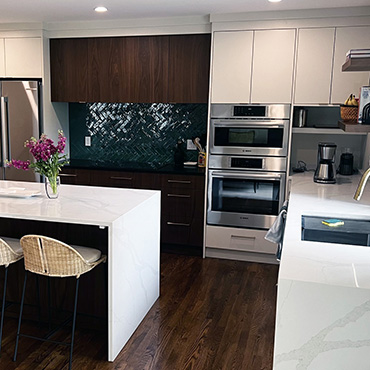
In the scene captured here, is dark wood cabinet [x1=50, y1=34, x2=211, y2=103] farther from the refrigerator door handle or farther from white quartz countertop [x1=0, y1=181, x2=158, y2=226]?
white quartz countertop [x1=0, y1=181, x2=158, y2=226]

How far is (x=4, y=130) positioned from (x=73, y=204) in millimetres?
2375

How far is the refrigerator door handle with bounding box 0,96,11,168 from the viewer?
181 inches

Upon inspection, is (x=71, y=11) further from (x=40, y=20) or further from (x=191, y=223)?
(x=191, y=223)

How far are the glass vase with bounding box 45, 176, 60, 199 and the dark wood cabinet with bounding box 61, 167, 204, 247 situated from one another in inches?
61.1

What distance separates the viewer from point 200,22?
4.13 m

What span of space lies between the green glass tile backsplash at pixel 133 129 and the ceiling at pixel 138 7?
1.09 meters

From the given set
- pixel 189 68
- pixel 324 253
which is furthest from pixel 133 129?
pixel 324 253

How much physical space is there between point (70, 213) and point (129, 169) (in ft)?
6.45

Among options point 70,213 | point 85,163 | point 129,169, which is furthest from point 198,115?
point 70,213

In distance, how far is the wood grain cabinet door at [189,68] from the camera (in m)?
4.23

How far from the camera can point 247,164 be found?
412 cm

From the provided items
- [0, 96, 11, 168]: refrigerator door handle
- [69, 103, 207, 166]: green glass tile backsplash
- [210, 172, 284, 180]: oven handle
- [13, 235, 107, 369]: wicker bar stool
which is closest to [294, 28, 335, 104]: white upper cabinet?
[210, 172, 284, 180]: oven handle

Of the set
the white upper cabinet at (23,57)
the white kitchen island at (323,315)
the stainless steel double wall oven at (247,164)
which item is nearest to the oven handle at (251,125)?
the stainless steel double wall oven at (247,164)

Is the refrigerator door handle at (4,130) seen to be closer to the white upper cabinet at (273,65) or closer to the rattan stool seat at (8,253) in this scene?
the rattan stool seat at (8,253)
